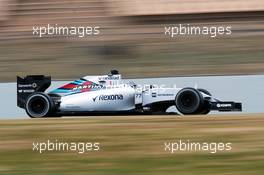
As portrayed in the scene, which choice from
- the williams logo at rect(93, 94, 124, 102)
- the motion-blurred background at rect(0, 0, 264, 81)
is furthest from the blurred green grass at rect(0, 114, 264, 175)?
the motion-blurred background at rect(0, 0, 264, 81)

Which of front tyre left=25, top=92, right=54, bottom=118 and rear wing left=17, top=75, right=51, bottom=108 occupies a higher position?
rear wing left=17, top=75, right=51, bottom=108

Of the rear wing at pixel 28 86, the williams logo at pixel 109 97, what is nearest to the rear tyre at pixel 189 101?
the williams logo at pixel 109 97

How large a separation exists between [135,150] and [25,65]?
30.7 ft

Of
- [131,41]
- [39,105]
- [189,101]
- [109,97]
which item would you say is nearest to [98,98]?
[109,97]

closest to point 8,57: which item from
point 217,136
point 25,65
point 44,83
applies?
point 25,65

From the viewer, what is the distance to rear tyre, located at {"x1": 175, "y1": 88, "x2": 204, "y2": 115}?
32.7 ft

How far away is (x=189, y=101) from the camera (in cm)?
1008

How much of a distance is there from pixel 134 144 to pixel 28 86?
3496mm

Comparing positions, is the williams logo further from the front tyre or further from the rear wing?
the rear wing

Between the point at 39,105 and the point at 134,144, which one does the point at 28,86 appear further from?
the point at 134,144

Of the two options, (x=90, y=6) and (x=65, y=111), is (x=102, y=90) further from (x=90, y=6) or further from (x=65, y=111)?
(x=90, y=6)

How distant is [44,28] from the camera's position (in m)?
17.9

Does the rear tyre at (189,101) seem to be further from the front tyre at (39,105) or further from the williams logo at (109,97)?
the front tyre at (39,105)

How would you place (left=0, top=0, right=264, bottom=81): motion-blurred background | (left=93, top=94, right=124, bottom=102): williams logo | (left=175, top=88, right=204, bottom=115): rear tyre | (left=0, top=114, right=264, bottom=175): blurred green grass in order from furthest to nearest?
(left=0, top=0, right=264, bottom=81): motion-blurred background → (left=93, top=94, right=124, bottom=102): williams logo → (left=175, top=88, right=204, bottom=115): rear tyre → (left=0, top=114, right=264, bottom=175): blurred green grass
